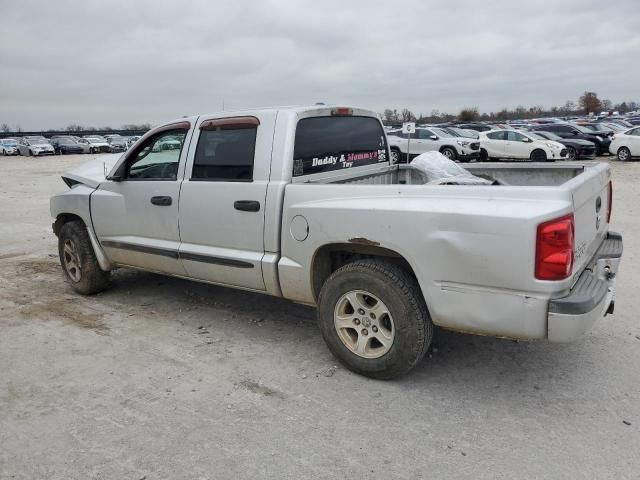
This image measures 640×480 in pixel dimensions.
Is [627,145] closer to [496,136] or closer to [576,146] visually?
[576,146]

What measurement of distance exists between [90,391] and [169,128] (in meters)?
2.31

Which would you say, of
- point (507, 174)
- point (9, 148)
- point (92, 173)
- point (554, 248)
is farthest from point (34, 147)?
point (554, 248)

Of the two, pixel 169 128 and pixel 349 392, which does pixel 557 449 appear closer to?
pixel 349 392

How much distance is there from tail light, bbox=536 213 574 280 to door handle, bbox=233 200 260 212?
1.99 m

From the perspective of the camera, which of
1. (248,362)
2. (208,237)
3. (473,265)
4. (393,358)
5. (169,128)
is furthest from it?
(169,128)

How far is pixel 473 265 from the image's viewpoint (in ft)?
9.80

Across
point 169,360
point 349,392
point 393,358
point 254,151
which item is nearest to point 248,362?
point 169,360

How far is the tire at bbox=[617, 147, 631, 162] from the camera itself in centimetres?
2155

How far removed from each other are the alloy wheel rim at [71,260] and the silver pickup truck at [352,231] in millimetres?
31

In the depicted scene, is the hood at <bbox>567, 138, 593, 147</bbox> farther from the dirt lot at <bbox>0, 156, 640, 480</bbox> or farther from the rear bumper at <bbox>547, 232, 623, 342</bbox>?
the rear bumper at <bbox>547, 232, 623, 342</bbox>

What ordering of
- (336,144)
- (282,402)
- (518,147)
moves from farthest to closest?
(518,147)
(336,144)
(282,402)

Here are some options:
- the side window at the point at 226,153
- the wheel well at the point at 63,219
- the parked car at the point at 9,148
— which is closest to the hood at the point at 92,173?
the wheel well at the point at 63,219

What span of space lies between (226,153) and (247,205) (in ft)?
1.80

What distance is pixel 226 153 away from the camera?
4.26 meters
